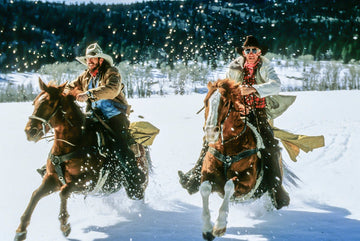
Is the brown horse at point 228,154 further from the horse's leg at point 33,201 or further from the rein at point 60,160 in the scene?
the horse's leg at point 33,201

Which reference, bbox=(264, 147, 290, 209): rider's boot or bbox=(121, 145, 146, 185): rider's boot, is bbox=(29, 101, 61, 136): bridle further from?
bbox=(264, 147, 290, 209): rider's boot

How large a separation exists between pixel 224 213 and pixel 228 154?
70 cm

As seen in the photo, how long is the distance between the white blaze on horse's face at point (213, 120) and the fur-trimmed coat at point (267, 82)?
2.42ft

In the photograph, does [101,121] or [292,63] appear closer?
[101,121]

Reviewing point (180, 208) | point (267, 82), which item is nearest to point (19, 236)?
point (180, 208)

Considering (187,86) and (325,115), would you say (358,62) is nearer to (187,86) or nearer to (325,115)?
(187,86)

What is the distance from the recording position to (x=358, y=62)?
72.6 metres

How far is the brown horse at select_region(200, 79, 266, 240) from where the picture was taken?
165 inches

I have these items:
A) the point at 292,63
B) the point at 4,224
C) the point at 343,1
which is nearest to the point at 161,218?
the point at 4,224

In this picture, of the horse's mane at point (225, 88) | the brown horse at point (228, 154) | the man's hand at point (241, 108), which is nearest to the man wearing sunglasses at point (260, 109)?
the man's hand at point (241, 108)

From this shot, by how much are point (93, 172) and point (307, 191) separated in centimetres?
434

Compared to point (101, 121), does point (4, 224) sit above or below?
below

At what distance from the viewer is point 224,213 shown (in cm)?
414

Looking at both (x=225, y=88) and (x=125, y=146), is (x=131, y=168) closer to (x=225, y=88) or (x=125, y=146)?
(x=125, y=146)
